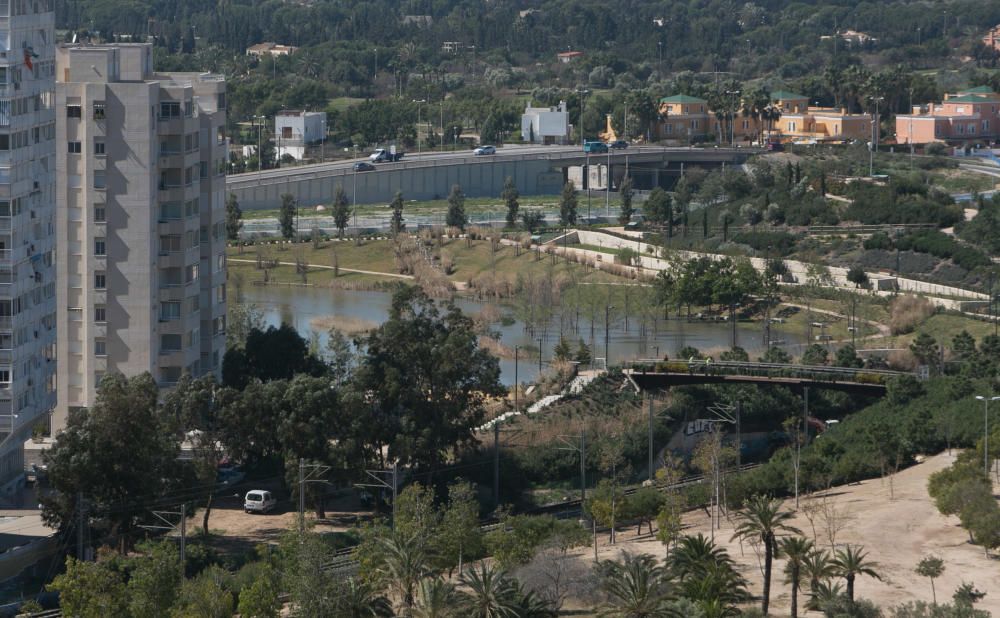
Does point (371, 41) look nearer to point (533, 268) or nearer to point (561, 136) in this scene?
point (561, 136)

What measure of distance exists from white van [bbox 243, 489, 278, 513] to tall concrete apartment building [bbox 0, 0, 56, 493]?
5379 millimetres

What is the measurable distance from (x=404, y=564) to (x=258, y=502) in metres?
11.2

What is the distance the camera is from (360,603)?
38250 mm

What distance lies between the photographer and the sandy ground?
4209 cm

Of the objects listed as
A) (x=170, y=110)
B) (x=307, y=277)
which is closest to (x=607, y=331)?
(x=170, y=110)

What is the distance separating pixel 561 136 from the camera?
440ft

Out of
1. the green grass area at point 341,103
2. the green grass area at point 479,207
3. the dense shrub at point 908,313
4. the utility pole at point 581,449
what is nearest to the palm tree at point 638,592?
the utility pole at point 581,449

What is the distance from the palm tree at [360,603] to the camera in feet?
125

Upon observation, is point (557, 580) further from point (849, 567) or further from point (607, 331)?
point (607, 331)

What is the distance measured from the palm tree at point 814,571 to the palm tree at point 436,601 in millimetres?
6972

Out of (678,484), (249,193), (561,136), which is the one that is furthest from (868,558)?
(561,136)

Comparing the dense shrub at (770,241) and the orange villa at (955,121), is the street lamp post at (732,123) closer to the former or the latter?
the orange villa at (955,121)

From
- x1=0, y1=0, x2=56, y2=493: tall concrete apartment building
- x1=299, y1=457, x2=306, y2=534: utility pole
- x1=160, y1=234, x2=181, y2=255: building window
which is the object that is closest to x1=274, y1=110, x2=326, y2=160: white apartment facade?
x1=160, y1=234, x2=181, y2=255: building window

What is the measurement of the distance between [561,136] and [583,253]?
139ft
